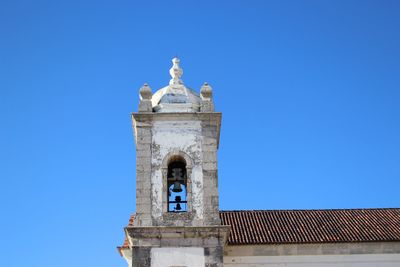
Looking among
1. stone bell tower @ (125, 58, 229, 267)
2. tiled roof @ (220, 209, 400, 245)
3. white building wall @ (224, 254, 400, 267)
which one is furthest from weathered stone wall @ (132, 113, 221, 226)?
white building wall @ (224, 254, 400, 267)

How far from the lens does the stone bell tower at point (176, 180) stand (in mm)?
16781

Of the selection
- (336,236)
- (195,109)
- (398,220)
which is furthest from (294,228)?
(195,109)

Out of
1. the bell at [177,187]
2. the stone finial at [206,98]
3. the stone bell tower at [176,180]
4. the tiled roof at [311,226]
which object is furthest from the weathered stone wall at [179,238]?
the stone finial at [206,98]

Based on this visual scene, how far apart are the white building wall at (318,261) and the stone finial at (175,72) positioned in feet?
14.4

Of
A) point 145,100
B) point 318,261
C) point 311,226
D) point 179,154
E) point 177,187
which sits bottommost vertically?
point 318,261

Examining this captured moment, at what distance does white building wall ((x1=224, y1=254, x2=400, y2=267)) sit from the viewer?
1847cm

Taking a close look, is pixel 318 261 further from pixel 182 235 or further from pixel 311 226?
pixel 182 235

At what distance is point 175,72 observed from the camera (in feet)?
61.8

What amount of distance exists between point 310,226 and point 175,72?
5150mm

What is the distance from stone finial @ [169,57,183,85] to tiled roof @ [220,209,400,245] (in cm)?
390

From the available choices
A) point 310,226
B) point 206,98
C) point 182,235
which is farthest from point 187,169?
point 310,226

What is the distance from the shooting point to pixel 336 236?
18.8 meters

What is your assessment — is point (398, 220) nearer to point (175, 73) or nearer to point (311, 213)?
point (311, 213)

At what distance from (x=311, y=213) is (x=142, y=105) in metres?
5.74
